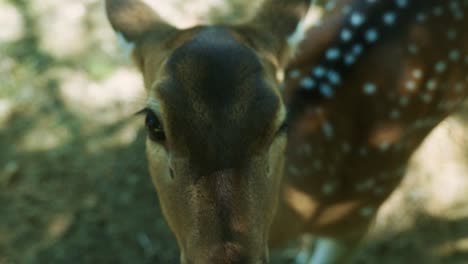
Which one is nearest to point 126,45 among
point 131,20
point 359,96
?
point 131,20

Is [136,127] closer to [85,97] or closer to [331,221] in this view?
[85,97]

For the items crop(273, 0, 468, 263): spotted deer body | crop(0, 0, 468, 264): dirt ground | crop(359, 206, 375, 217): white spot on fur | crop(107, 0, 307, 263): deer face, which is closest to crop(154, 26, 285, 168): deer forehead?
crop(107, 0, 307, 263): deer face

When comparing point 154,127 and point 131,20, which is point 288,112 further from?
point 154,127

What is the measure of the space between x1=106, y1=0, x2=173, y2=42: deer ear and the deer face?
429mm

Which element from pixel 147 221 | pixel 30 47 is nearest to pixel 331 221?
pixel 147 221

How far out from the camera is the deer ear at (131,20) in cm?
261

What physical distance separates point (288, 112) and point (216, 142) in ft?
3.95

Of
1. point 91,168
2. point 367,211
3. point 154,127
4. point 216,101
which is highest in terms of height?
point 216,101

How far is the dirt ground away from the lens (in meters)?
4.16

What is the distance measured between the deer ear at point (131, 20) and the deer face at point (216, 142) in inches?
16.9

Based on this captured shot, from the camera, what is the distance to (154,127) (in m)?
2.16

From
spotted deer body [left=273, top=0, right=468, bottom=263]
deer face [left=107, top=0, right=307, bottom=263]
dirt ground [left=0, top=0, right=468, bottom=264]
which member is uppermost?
deer face [left=107, top=0, right=307, bottom=263]

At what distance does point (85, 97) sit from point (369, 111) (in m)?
2.45

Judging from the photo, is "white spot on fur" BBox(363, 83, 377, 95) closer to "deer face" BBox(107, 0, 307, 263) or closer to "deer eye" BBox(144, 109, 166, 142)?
"deer face" BBox(107, 0, 307, 263)
